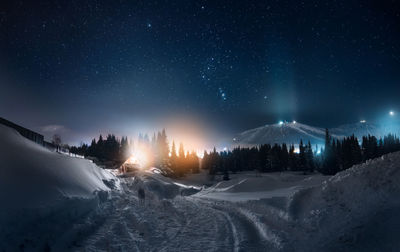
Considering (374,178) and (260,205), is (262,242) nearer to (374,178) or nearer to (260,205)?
(374,178)

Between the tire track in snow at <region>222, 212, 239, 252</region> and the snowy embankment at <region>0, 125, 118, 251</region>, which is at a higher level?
the snowy embankment at <region>0, 125, 118, 251</region>

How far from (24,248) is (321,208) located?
473 inches

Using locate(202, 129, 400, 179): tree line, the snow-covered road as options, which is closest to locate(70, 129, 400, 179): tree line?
locate(202, 129, 400, 179): tree line

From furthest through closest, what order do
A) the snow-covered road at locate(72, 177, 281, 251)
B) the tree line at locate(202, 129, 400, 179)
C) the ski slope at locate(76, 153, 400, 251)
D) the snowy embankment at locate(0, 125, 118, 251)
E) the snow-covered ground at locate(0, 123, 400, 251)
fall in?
the tree line at locate(202, 129, 400, 179) < the snow-covered road at locate(72, 177, 281, 251) < the ski slope at locate(76, 153, 400, 251) < the snow-covered ground at locate(0, 123, 400, 251) < the snowy embankment at locate(0, 125, 118, 251)

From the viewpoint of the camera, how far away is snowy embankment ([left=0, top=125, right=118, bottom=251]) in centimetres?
654

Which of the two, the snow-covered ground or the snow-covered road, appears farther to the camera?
the snow-covered road

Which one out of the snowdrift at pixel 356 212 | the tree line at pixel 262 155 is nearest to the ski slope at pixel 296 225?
the snowdrift at pixel 356 212

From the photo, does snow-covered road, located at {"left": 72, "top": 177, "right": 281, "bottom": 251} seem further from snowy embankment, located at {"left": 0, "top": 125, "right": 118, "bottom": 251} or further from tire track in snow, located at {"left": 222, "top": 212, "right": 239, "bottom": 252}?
snowy embankment, located at {"left": 0, "top": 125, "right": 118, "bottom": 251}

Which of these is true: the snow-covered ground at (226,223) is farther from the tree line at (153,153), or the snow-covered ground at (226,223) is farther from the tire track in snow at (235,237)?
the tree line at (153,153)

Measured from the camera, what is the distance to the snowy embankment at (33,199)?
6.54m

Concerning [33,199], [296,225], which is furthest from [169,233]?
[296,225]

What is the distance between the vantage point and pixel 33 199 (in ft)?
25.5

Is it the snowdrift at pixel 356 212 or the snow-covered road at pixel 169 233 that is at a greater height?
the snowdrift at pixel 356 212

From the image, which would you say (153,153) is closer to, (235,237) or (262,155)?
(262,155)
